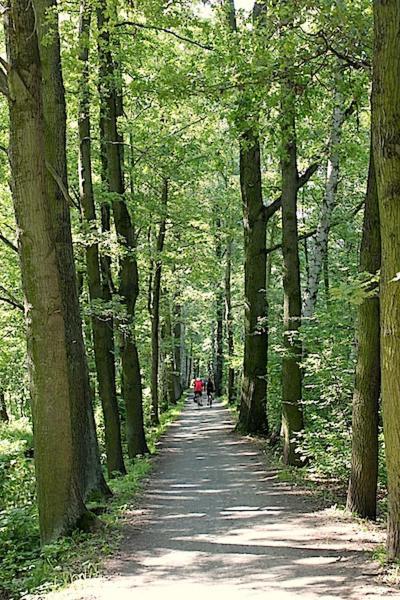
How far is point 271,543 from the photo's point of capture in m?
7.36

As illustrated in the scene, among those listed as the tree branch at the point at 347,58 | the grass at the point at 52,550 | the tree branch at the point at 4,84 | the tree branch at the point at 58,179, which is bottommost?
the grass at the point at 52,550

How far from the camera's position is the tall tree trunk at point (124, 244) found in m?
14.4

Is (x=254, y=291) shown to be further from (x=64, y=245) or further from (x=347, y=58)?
(x=347, y=58)

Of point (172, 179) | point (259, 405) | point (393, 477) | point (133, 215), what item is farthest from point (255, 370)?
point (393, 477)

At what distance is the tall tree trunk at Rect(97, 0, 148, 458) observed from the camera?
1435 centimetres

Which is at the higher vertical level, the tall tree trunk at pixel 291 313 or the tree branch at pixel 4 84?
the tree branch at pixel 4 84

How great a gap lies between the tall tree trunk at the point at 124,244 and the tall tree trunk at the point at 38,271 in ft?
19.2

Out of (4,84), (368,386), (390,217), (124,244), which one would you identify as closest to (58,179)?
(4,84)

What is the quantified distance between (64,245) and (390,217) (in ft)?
17.8

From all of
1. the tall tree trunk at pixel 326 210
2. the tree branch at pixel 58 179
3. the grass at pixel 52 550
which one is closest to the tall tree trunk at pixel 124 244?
the grass at pixel 52 550

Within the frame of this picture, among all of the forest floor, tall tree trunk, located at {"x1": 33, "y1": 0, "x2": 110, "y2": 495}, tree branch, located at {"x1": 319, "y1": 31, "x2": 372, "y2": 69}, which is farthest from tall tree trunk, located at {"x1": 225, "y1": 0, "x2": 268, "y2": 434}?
tree branch, located at {"x1": 319, "y1": 31, "x2": 372, "y2": 69}

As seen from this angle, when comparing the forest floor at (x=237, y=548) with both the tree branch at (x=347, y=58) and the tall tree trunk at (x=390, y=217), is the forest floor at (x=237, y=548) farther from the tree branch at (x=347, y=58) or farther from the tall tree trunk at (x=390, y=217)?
the tree branch at (x=347, y=58)

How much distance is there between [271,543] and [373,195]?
414 centimetres

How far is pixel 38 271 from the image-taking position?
7465 millimetres
